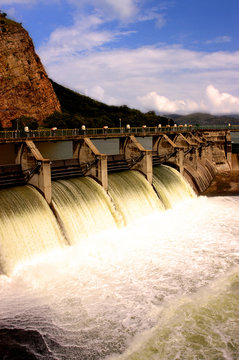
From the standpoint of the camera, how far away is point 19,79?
3767 inches

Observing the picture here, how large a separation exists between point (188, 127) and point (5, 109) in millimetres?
52258

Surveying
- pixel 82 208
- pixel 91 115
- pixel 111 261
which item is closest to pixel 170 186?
pixel 82 208

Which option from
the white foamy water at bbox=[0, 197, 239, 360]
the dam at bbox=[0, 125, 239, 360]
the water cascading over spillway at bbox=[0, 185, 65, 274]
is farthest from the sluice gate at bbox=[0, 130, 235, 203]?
the white foamy water at bbox=[0, 197, 239, 360]

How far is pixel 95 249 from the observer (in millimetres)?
24047

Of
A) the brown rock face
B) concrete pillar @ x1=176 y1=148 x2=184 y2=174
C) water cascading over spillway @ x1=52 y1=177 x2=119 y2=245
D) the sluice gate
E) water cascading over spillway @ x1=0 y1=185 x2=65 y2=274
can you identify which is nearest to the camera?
water cascading over spillway @ x1=0 y1=185 x2=65 y2=274

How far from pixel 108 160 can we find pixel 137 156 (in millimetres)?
3174

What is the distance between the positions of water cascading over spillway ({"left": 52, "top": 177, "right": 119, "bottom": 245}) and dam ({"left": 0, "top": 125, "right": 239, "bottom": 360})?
95mm

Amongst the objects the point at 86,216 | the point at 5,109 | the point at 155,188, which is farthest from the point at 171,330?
the point at 5,109

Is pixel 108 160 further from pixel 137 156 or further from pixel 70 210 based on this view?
pixel 70 210

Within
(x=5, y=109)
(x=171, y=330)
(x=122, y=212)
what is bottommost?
(x=171, y=330)

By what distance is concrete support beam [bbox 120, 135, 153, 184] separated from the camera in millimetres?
35250

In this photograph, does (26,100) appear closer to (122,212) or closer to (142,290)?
(122,212)

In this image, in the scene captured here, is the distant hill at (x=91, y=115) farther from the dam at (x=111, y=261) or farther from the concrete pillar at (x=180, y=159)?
the dam at (x=111, y=261)

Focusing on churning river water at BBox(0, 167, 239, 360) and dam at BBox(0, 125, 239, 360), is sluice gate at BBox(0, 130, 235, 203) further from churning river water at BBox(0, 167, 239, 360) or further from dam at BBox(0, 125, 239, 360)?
churning river water at BBox(0, 167, 239, 360)
